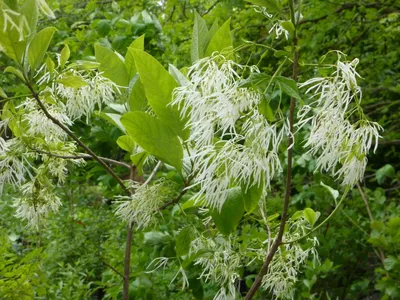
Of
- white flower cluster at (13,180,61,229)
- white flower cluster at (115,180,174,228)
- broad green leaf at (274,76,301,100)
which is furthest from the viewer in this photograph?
→ white flower cluster at (13,180,61,229)

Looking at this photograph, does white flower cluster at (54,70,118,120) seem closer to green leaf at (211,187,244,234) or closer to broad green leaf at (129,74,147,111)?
broad green leaf at (129,74,147,111)

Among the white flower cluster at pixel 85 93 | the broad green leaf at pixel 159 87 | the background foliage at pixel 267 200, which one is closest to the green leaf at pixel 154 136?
the broad green leaf at pixel 159 87

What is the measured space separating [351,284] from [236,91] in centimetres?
215

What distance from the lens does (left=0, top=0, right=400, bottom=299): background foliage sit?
179 centimetres

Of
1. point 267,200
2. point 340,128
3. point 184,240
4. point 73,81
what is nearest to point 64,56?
point 73,81

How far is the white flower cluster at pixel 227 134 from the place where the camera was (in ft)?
2.07

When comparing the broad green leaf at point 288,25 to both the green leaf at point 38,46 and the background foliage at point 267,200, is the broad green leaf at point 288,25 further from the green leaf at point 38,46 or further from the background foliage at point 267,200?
the background foliage at point 267,200

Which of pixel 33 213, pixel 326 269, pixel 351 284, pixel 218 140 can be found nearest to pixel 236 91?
pixel 218 140

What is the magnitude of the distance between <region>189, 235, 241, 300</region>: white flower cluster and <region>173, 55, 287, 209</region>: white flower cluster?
0.24 m

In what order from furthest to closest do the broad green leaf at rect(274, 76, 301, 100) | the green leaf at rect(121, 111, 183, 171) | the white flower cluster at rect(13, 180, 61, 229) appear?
the white flower cluster at rect(13, 180, 61, 229), the green leaf at rect(121, 111, 183, 171), the broad green leaf at rect(274, 76, 301, 100)

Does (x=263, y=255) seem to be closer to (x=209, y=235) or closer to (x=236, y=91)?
(x=209, y=235)

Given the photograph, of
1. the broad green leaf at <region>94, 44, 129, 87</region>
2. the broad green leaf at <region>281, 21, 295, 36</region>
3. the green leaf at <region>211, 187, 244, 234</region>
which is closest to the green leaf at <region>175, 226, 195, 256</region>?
the green leaf at <region>211, 187, 244, 234</region>

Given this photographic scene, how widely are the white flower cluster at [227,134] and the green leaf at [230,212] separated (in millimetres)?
42

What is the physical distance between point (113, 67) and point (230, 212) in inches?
13.3
